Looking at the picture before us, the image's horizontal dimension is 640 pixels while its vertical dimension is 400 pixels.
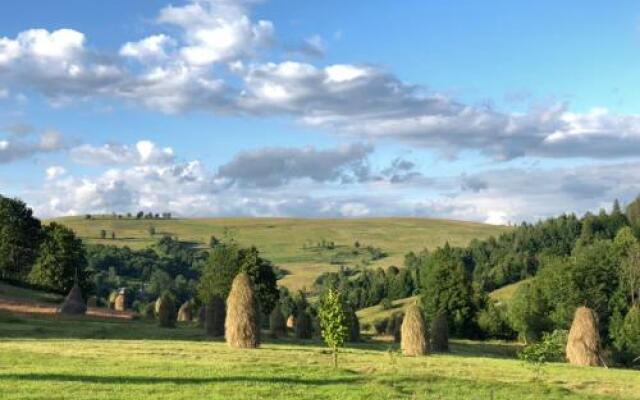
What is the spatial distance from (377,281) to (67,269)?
81.0 meters

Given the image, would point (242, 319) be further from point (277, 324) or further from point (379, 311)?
point (379, 311)

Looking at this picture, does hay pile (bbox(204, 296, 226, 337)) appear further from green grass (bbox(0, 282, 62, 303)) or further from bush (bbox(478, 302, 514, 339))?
bush (bbox(478, 302, 514, 339))

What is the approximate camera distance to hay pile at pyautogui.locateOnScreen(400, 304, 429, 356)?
4585cm

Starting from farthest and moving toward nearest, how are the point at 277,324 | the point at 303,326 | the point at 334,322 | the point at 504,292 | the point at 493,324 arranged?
the point at 504,292
the point at 493,324
the point at 303,326
the point at 277,324
the point at 334,322

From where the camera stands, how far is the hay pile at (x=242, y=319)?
41.2m

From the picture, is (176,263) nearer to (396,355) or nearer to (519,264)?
(519,264)

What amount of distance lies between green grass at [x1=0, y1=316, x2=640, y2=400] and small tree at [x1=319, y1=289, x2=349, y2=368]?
4.06 ft

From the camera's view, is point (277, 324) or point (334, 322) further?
point (277, 324)

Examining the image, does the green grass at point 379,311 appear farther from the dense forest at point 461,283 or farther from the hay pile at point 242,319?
the hay pile at point 242,319

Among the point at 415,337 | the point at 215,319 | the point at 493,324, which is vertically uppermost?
the point at 215,319

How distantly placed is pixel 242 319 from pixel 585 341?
2328cm

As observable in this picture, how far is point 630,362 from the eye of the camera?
73.5 metres

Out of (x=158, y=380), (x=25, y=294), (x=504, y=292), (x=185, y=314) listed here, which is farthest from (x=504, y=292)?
(x=158, y=380)

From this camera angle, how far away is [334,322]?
113 feet
